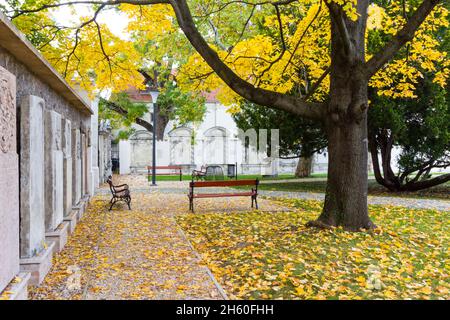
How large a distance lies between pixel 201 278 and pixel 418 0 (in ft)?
36.9

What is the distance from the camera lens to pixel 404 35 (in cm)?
807

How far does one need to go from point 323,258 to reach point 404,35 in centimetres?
457

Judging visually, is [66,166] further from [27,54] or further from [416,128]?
[416,128]

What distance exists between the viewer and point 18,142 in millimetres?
5543

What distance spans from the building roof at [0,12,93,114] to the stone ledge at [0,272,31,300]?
2.64 metres

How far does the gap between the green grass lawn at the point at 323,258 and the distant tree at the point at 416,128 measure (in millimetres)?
6484

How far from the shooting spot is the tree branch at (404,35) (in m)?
7.75

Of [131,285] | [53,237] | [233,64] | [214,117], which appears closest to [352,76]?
[233,64]

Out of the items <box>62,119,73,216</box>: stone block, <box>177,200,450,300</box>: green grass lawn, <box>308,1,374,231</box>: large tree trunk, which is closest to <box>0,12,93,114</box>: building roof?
<box>62,119,73,216</box>: stone block

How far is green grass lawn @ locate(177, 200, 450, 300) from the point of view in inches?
207

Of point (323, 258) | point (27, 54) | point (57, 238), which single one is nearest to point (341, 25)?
point (323, 258)

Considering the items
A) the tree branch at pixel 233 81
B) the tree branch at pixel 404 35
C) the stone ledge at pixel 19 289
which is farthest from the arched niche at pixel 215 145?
the stone ledge at pixel 19 289

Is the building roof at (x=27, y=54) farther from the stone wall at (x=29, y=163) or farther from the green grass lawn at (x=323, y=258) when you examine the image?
the green grass lawn at (x=323, y=258)

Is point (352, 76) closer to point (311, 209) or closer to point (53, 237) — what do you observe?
point (311, 209)
